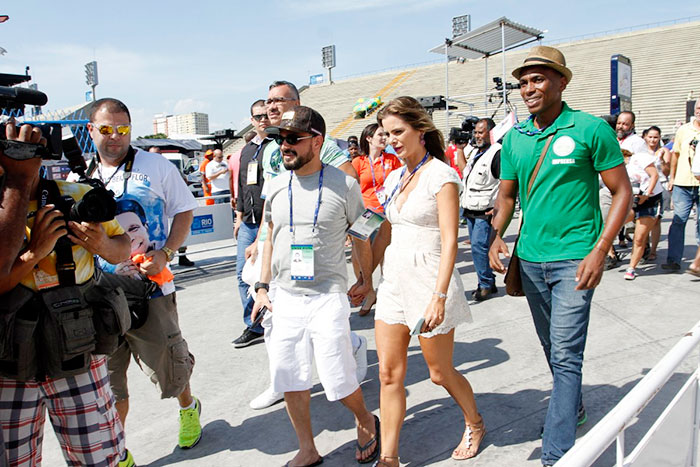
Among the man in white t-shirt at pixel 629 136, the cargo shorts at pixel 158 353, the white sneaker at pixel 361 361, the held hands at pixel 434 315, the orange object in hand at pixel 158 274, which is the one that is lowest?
the white sneaker at pixel 361 361

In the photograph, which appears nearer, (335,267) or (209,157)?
(335,267)

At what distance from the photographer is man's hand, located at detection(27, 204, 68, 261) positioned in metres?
1.98

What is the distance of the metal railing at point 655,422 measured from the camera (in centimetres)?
137

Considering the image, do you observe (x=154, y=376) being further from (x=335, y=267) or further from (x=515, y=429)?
(x=515, y=429)

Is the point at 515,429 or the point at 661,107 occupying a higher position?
the point at 661,107

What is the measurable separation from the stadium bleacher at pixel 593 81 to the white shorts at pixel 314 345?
16.3m

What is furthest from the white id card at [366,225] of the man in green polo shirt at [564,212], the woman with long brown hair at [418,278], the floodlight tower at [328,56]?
the floodlight tower at [328,56]

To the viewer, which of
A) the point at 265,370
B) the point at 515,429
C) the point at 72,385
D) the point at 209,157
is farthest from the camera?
the point at 209,157

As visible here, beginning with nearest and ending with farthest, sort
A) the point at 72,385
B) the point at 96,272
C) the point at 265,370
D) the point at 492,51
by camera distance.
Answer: the point at 72,385 < the point at 96,272 < the point at 265,370 < the point at 492,51

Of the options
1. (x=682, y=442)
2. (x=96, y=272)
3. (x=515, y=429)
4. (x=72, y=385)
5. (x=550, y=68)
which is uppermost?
(x=550, y=68)

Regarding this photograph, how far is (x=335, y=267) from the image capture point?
300cm

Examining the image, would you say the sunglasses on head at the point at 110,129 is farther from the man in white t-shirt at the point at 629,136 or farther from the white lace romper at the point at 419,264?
the man in white t-shirt at the point at 629,136

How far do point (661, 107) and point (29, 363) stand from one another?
92.0ft

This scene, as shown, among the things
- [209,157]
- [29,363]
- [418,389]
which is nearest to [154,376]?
[29,363]
